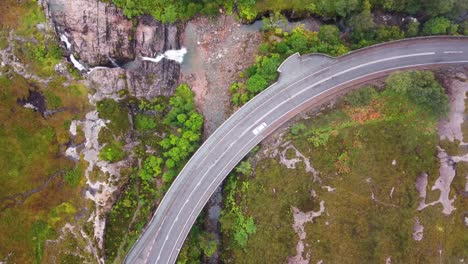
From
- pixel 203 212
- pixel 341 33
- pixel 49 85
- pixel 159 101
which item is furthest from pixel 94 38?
pixel 341 33

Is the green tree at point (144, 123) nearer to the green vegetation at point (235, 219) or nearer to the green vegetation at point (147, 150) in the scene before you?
the green vegetation at point (147, 150)

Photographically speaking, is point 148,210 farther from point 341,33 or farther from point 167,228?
point 341,33

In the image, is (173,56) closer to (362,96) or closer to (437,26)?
(362,96)

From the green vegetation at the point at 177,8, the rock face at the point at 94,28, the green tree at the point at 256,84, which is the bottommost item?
the green tree at the point at 256,84

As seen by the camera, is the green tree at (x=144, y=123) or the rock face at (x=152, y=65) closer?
the green tree at (x=144, y=123)

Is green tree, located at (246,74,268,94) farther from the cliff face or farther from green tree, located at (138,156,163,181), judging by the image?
green tree, located at (138,156,163,181)

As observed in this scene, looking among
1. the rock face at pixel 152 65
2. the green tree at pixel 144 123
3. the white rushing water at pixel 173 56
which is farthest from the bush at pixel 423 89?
the green tree at pixel 144 123

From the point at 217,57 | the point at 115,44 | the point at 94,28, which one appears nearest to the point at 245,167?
the point at 217,57

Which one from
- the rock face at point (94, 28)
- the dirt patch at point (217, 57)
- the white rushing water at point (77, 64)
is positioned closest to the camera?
the rock face at point (94, 28)
